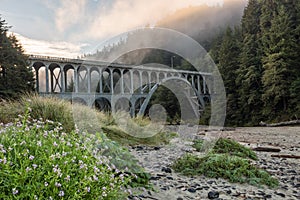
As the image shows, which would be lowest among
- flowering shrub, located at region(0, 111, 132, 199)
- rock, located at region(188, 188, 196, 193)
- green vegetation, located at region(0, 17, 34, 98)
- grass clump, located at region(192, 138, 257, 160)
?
grass clump, located at region(192, 138, 257, 160)

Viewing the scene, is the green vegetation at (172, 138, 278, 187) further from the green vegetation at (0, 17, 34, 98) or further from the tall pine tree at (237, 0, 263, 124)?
the tall pine tree at (237, 0, 263, 124)

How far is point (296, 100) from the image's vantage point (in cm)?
1909

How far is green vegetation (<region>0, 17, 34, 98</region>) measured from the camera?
14.0 meters

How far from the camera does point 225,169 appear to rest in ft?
11.9

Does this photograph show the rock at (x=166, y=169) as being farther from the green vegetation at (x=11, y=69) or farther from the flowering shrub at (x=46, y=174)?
the green vegetation at (x=11, y=69)

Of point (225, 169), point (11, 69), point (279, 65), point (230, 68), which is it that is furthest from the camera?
point (230, 68)

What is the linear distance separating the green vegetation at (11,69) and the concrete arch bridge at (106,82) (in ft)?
7.53

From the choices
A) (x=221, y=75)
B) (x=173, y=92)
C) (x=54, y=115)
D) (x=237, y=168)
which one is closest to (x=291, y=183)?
(x=237, y=168)

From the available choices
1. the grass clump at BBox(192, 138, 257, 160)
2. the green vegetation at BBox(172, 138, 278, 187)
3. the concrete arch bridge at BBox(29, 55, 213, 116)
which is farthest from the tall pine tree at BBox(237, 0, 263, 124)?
the green vegetation at BBox(172, 138, 278, 187)

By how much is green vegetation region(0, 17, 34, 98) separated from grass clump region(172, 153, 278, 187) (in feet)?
40.7

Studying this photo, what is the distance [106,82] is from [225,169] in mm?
21176

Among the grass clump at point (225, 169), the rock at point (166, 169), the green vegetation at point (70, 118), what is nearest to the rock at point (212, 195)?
the grass clump at point (225, 169)

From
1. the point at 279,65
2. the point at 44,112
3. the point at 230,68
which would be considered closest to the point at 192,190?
the point at 44,112

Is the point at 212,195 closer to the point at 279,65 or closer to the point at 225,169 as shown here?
the point at 225,169
